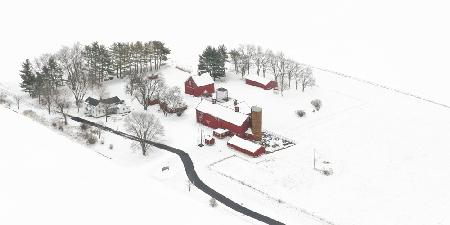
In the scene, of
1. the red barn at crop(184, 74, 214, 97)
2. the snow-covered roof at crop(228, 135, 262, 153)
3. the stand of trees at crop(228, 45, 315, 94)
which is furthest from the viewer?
the stand of trees at crop(228, 45, 315, 94)

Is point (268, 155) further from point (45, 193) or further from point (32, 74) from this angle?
point (32, 74)

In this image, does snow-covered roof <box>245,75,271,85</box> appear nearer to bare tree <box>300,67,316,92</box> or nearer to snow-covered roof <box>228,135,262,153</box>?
bare tree <box>300,67,316,92</box>

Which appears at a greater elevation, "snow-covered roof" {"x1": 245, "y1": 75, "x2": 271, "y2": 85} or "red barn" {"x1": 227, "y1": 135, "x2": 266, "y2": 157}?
"snow-covered roof" {"x1": 245, "y1": 75, "x2": 271, "y2": 85}

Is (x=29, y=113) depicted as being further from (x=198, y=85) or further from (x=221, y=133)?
(x=221, y=133)

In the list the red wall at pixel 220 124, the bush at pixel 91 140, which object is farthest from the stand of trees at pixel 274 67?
the bush at pixel 91 140

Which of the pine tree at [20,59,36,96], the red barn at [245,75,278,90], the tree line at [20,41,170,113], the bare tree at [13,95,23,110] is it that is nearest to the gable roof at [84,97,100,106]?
the tree line at [20,41,170,113]

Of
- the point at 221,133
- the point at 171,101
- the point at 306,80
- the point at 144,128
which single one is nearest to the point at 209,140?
the point at 221,133

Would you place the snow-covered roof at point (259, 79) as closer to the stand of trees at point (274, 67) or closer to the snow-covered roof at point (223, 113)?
the stand of trees at point (274, 67)
